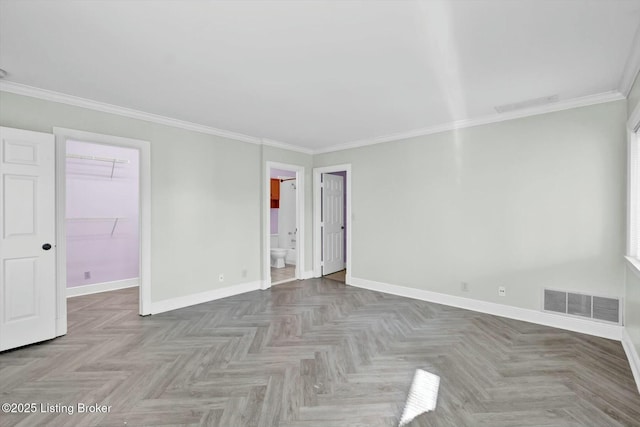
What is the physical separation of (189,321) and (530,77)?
14.4ft

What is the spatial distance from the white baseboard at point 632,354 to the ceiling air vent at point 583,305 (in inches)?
7.7

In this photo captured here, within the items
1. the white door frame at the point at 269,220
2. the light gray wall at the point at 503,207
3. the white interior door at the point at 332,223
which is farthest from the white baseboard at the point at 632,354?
the white door frame at the point at 269,220

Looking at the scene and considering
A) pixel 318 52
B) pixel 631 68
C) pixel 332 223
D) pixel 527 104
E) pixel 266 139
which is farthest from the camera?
pixel 332 223

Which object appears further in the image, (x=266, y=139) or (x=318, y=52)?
(x=266, y=139)

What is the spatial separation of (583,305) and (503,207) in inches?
51.5

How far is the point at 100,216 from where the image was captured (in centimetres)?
494

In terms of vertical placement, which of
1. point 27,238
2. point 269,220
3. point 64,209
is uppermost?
point 64,209

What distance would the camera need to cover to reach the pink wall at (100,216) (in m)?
4.70

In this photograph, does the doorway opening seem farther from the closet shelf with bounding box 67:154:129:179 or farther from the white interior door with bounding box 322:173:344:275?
the white interior door with bounding box 322:173:344:275

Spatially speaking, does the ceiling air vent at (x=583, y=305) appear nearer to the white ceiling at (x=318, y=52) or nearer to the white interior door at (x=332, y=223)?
the white ceiling at (x=318, y=52)

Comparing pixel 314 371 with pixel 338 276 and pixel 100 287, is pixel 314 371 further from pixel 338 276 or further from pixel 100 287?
pixel 100 287

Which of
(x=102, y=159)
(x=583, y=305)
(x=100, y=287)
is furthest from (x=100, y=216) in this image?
(x=583, y=305)

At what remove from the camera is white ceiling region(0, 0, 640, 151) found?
73.4 inches

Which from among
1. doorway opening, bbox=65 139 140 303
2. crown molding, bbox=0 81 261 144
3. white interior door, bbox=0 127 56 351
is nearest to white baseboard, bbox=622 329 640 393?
crown molding, bbox=0 81 261 144
